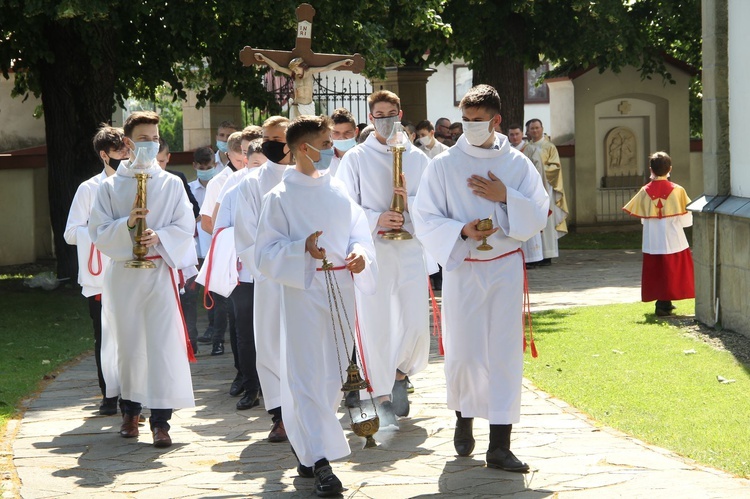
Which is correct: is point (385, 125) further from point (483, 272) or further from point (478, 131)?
point (483, 272)

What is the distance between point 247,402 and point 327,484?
8.87ft

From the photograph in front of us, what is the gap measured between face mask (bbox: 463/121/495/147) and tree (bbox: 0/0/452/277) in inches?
330

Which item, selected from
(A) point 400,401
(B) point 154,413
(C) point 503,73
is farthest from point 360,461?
(C) point 503,73

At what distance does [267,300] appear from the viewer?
757 centimetres

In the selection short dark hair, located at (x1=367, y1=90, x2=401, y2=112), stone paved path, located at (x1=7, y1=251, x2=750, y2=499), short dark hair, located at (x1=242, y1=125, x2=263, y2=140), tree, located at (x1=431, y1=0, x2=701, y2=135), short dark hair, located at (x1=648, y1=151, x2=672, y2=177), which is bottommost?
stone paved path, located at (x1=7, y1=251, x2=750, y2=499)

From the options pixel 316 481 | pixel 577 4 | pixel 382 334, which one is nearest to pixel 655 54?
pixel 577 4

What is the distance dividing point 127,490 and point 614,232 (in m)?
19.6

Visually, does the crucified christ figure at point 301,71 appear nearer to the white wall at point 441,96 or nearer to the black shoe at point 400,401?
the black shoe at point 400,401

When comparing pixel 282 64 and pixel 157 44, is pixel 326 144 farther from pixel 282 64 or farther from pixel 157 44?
pixel 157 44

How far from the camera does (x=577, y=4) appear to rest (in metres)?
20.8

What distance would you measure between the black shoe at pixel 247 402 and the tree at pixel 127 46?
699 centimetres

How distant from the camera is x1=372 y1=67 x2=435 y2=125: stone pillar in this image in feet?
78.4

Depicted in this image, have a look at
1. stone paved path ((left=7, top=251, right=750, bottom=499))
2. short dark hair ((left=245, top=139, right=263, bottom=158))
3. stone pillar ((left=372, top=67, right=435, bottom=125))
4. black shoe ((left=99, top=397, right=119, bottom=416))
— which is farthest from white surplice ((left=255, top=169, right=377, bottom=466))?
stone pillar ((left=372, top=67, right=435, bottom=125))

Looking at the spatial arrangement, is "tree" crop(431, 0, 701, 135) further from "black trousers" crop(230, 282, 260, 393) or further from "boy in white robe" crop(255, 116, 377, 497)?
"boy in white robe" crop(255, 116, 377, 497)
